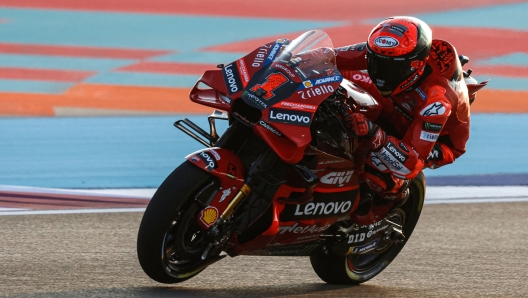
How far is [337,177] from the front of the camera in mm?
5051

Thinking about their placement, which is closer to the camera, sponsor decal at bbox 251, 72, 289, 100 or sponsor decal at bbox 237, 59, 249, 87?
sponsor decal at bbox 251, 72, 289, 100

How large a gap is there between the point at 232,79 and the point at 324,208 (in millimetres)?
865

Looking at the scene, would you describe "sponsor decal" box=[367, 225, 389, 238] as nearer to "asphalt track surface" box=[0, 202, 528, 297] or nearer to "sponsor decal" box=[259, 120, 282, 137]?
"asphalt track surface" box=[0, 202, 528, 297]

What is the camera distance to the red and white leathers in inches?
193

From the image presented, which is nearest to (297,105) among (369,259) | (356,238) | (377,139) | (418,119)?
(377,139)

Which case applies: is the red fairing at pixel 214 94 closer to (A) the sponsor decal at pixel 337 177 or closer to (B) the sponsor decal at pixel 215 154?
(B) the sponsor decal at pixel 215 154

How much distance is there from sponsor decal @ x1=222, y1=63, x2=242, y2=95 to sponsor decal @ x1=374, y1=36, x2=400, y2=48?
0.72m

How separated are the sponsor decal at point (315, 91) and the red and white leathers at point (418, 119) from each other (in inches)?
14.0

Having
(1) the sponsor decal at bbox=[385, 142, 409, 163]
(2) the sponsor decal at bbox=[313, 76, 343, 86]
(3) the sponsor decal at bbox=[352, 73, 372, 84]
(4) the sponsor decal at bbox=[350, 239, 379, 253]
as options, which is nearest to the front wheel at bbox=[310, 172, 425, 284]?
(4) the sponsor decal at bbox=[350, 239, 379, 253]

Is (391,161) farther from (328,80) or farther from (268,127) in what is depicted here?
(268,127)

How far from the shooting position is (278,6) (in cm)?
1034

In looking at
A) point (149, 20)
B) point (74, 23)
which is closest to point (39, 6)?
point (74, 23)

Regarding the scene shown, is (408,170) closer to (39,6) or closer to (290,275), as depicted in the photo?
(290,275)

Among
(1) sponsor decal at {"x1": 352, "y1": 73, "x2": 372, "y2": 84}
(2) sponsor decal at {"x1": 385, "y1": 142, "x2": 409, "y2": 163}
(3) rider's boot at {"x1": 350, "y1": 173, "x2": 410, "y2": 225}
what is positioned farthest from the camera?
(1) sponsor decal at {"x1": 352, "y1": 73, "x2": 372, "y2": 84}
